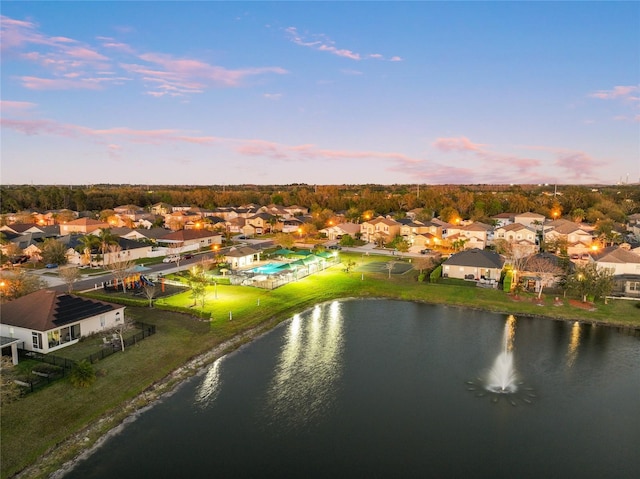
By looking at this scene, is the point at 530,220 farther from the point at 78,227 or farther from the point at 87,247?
the point at 78,227

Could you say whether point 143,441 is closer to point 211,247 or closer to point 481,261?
point 481,261

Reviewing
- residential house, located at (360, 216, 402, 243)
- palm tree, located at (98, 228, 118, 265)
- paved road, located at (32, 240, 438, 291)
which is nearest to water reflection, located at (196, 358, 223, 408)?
paved road, located at (32, 240, 438, 291)

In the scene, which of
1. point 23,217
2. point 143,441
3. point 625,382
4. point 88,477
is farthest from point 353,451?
point 23,217

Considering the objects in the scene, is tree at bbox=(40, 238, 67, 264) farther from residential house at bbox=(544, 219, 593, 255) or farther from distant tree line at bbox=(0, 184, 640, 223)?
residential house at bbox=(544, 219, 593, 255)

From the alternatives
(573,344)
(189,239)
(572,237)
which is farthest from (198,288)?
(572,237)

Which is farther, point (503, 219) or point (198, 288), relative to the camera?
point (503, 219)
